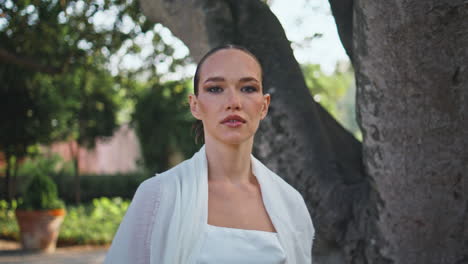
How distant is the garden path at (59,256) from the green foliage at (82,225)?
335 millimetres

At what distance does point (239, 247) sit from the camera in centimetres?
189

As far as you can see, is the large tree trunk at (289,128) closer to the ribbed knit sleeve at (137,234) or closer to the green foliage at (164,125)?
the ribbed knit sleeve at (137,234)

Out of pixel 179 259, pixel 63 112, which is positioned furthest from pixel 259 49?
pixel 63 112

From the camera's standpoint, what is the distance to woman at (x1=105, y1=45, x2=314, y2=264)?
5.99ft

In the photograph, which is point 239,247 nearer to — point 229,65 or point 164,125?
point 229,65

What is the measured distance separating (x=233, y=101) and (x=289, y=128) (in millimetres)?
1364

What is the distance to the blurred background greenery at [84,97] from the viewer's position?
7.30m

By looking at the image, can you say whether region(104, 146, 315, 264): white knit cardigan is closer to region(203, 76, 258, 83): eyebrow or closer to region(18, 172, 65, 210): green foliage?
region(203, 76, 258, 83): eyebrow

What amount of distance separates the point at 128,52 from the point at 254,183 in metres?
6.43

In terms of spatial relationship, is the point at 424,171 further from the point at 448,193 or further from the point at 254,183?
the point at 254,183

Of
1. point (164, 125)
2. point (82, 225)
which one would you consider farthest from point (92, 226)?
point (164, 125)

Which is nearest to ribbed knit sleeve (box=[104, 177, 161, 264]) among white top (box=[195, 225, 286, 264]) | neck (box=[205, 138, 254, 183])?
white top (box=[195, 225, 286, 264])

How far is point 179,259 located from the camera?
181 cm

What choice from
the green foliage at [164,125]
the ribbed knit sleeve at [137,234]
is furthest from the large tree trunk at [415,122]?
the green foliage at [164,125]
